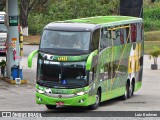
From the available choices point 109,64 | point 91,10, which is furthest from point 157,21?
point 109,64

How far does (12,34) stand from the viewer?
35.7 m

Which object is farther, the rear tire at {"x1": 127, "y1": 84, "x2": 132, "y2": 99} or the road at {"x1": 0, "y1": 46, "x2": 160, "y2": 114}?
the rear tire at {"x1": 127, "y1": 84, "x2": 132, "y2": 99}

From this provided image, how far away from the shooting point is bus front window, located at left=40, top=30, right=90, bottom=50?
992 inches

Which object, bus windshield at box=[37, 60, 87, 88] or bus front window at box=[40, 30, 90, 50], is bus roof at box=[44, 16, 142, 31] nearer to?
bus front window at box=[40, 30, 90, 50]

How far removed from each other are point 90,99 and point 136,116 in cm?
226

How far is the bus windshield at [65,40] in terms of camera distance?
25188 millimetres

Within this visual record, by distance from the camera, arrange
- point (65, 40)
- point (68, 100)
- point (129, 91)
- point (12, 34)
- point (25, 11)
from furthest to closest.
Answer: point (25, 11) < point (12, 34) < point (129, 91) < point (65, 40) < point (68, 100)

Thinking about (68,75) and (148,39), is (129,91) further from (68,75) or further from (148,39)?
(148,39)

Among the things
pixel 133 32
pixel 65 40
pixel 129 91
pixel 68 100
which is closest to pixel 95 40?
pixel 65 40

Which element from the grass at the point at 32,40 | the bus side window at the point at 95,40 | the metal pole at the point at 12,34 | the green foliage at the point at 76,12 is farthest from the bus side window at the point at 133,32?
the green foliage at the point at 76,12

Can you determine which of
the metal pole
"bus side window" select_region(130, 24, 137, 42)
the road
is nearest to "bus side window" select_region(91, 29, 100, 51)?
the road

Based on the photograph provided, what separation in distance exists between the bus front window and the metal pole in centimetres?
986

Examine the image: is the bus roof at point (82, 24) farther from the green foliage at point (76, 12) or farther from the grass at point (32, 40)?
the green foliage at point (76, 12)

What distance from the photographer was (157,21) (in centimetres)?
7412
